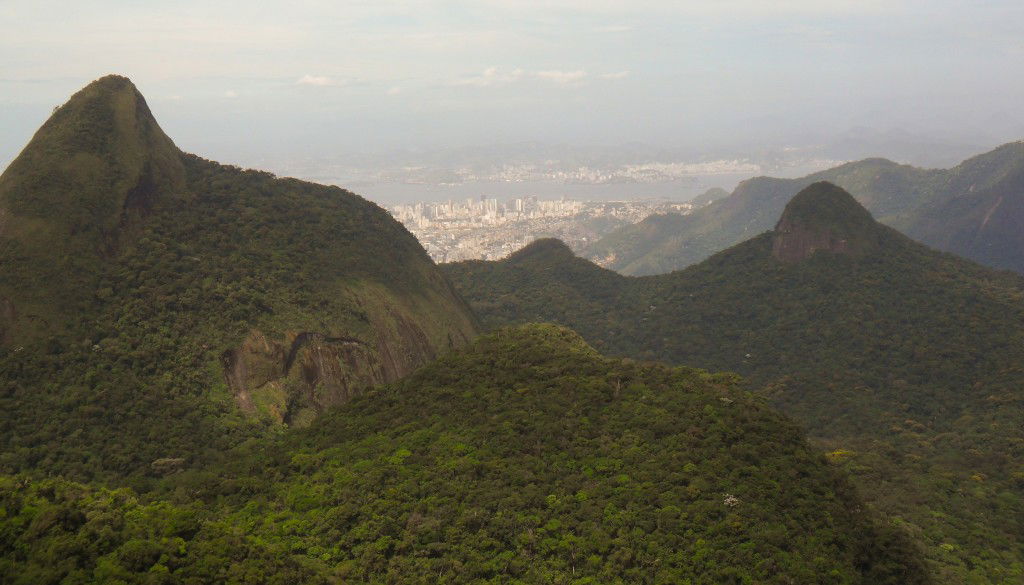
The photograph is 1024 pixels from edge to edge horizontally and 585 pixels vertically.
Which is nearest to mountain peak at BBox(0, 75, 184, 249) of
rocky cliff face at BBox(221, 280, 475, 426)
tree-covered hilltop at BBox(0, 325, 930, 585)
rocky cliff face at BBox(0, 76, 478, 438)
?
rocky cliff face at BBox(0, 76, 478, 438)

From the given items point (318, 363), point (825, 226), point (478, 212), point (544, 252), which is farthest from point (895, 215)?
point (318, 363)

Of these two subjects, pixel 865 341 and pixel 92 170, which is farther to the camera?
pixel 865 341

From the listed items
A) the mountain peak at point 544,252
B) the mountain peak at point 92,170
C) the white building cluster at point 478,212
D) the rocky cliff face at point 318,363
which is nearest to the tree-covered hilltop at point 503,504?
the rocky cliff face at point 318,363

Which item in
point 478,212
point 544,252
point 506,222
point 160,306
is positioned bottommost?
point 544,252

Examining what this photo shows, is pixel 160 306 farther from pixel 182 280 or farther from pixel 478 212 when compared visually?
pixel 478 212

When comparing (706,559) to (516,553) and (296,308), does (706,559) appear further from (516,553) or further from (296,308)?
(296,308)

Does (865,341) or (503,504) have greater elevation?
(503,504)

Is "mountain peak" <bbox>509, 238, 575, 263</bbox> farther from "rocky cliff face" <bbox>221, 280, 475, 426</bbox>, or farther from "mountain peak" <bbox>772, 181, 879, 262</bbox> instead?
"rocky cliff face" <bbox>221, 280, 475, 426</bbox>
